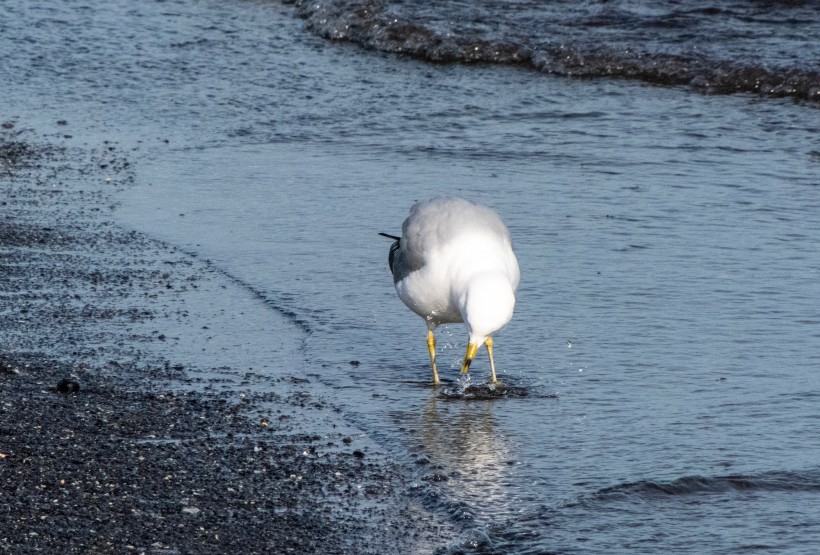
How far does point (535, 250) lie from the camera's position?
7.56 metres

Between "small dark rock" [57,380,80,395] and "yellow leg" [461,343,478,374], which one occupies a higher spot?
"yellow leg" [461,343,478,374]

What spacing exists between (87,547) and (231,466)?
0.85m

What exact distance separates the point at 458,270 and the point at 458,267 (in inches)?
0.5

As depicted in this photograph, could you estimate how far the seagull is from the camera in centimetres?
544

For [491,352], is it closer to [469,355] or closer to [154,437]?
[469,355]

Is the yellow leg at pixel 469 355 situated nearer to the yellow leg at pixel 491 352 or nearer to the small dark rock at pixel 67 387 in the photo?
the yellow leg at pixel 491 352

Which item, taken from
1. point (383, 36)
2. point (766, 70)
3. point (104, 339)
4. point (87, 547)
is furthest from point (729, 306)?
point (383, 36)

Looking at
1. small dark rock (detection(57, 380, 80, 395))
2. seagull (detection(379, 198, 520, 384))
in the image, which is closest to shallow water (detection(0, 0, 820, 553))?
seagull (detection(379, 198, 520, 384))

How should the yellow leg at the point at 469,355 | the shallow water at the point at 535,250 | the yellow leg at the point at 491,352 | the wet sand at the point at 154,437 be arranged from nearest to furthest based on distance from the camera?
1. the wet sand at the point at 154,437
2. the shallow water at the point at 535,250
3. the yellow leg at the point at 469,355
4. the yellow leg at the point at 491,352

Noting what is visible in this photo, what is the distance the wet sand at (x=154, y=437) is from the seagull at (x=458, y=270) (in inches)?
26.4

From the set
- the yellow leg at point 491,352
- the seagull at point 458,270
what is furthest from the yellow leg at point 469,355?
the yellow leg at point 491,352

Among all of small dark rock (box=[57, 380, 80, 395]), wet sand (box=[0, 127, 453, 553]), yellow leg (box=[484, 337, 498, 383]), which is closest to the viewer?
wet sand (box=[0, 127, 453, 553])

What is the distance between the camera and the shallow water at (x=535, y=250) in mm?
4703

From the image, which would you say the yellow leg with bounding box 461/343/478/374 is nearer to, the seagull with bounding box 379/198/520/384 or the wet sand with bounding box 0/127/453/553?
the seagull with bounding box 379/198/520/384
